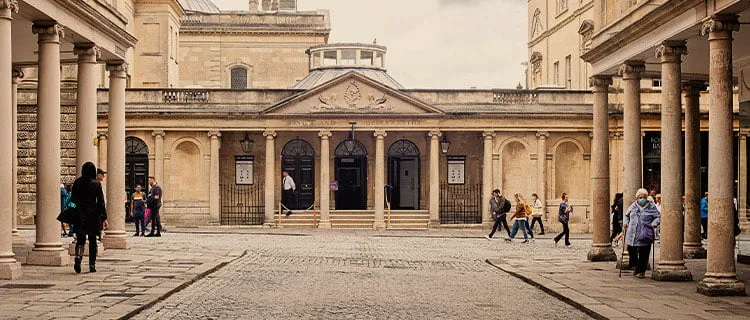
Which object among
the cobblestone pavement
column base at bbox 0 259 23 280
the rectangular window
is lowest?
the cobblestone pavement

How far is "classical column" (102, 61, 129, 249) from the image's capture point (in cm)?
2512

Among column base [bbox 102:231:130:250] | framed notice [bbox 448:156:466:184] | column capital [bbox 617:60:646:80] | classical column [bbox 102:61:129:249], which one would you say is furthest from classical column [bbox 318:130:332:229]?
column capital [bbox 617:60:646:80]

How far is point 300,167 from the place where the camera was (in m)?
49.6

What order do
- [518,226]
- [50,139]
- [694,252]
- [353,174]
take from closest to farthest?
Result: [50,139] → [694,252] → [518,226] → [353,174]

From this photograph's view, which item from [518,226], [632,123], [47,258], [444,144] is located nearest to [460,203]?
[444,144]

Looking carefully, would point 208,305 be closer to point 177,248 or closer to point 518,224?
point 177,248

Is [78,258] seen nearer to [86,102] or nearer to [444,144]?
[86,102]

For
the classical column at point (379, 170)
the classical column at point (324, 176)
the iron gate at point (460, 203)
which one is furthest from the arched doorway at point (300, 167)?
the iron gate at point (460, 203)

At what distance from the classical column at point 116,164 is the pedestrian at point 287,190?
2169 cm

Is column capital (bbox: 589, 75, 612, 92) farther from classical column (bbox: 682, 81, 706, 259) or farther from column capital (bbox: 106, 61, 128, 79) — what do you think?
column capital (bbox: 106, 61, 128, 79)

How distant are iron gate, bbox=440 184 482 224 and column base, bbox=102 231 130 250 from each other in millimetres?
24092

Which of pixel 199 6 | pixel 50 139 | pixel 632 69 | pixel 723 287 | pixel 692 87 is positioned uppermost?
pixel 199 6

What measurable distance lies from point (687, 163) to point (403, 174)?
27590 mm

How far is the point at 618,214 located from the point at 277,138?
76.4ft
